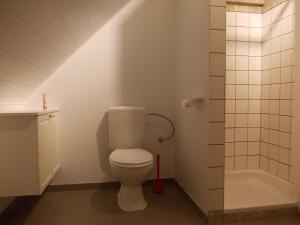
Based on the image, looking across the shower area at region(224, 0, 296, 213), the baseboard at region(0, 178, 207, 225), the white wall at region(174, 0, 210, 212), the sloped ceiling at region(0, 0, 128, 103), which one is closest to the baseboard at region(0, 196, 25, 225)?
the baseboard at region(0, 178, 207, 225)

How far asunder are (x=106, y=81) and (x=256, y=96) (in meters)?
1.51

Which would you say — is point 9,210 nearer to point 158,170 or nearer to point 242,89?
point 158,170

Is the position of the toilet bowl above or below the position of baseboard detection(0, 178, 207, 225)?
above

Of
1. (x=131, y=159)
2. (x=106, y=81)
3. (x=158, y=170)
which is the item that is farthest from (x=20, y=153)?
(x=158, y=170)

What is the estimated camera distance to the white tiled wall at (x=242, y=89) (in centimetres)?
231

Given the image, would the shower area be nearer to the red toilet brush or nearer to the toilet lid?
the red toilet brush

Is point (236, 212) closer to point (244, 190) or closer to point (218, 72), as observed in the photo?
point (244, 190)

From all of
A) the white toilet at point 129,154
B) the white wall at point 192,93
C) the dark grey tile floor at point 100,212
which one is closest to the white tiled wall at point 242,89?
the white wall at point 192,93

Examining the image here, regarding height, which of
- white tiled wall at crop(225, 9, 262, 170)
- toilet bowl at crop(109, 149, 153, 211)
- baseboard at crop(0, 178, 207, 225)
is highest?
white tiled wall at crop(225, 9, 262, 170)

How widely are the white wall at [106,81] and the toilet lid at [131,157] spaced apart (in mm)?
409

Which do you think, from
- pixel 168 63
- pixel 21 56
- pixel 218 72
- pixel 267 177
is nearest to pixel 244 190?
pixel 267 177

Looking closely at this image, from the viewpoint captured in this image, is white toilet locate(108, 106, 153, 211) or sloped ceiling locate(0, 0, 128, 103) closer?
sloped ceiling locate(0, 0, 128, 103)

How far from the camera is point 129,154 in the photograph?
184 centimetres

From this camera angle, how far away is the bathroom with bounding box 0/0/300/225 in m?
1.52
